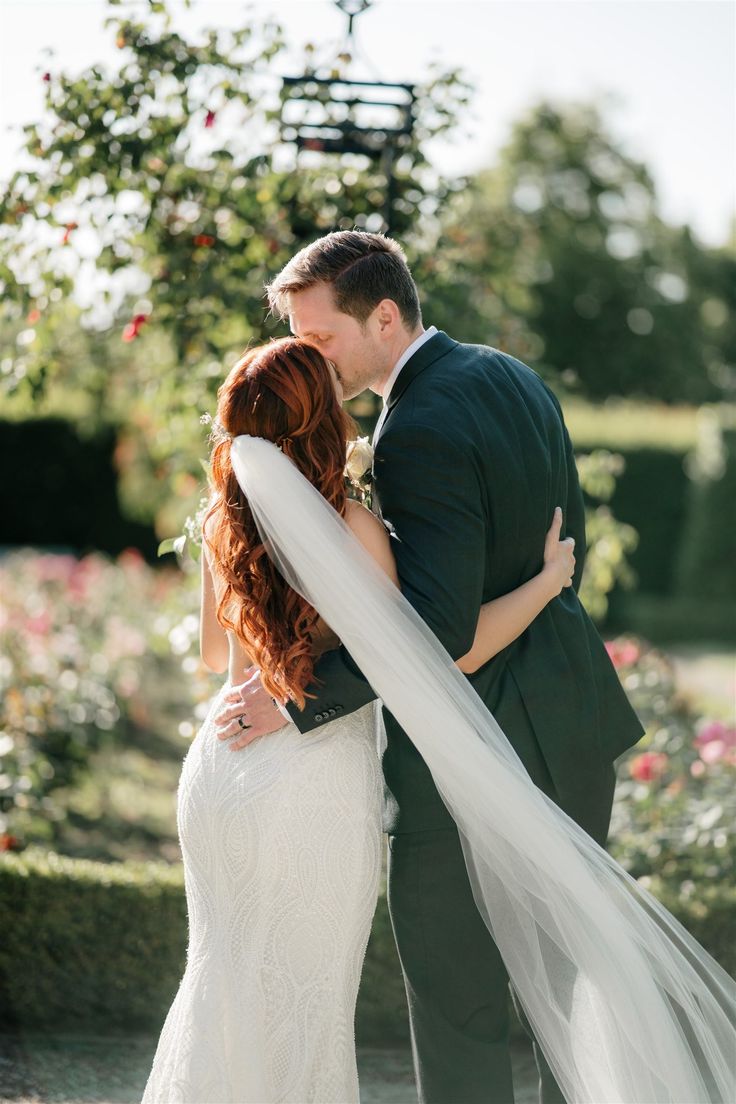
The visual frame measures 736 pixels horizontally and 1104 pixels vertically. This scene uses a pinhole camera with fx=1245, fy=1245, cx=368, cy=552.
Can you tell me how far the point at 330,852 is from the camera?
2.57 meters

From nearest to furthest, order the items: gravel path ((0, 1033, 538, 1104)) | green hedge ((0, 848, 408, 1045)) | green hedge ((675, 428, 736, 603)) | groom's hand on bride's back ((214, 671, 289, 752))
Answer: groom's hand on bride's back ((214, 671, 289, 752))
gravel path ((0, 1033, 538, 1104))
green hedge ((0, 848, 408, 1045))
green hedge ((675, 428, 736, 603))

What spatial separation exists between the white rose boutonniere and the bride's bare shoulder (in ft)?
0.38

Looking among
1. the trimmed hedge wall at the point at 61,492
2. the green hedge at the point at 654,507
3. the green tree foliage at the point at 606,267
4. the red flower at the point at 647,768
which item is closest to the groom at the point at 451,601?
the red flower at the point at 647,768

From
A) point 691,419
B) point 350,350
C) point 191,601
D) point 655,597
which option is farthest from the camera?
point 691,419

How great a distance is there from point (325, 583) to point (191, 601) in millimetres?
2338

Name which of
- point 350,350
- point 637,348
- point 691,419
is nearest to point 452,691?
point 350,350

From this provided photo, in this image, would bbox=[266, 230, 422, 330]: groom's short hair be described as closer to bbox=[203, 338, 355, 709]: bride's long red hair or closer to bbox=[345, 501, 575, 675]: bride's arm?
bbox=[203, 338, 355, 709]: bride's long red hair

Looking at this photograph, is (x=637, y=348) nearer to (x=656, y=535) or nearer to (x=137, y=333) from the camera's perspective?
(x=656, y=535)

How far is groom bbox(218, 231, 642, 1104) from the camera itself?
100 inches

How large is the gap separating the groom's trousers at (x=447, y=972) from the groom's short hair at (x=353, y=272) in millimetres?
1153

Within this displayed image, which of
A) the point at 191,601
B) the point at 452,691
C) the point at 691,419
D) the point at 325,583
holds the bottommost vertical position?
the point at 691,419

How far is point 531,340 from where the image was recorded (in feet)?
17.8

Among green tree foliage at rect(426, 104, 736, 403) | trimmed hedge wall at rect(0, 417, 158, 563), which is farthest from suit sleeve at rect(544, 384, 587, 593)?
green tree foliage at rect(426, 104, 736, 403)

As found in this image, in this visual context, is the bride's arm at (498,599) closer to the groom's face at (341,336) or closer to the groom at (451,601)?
the groom at (451,601)
